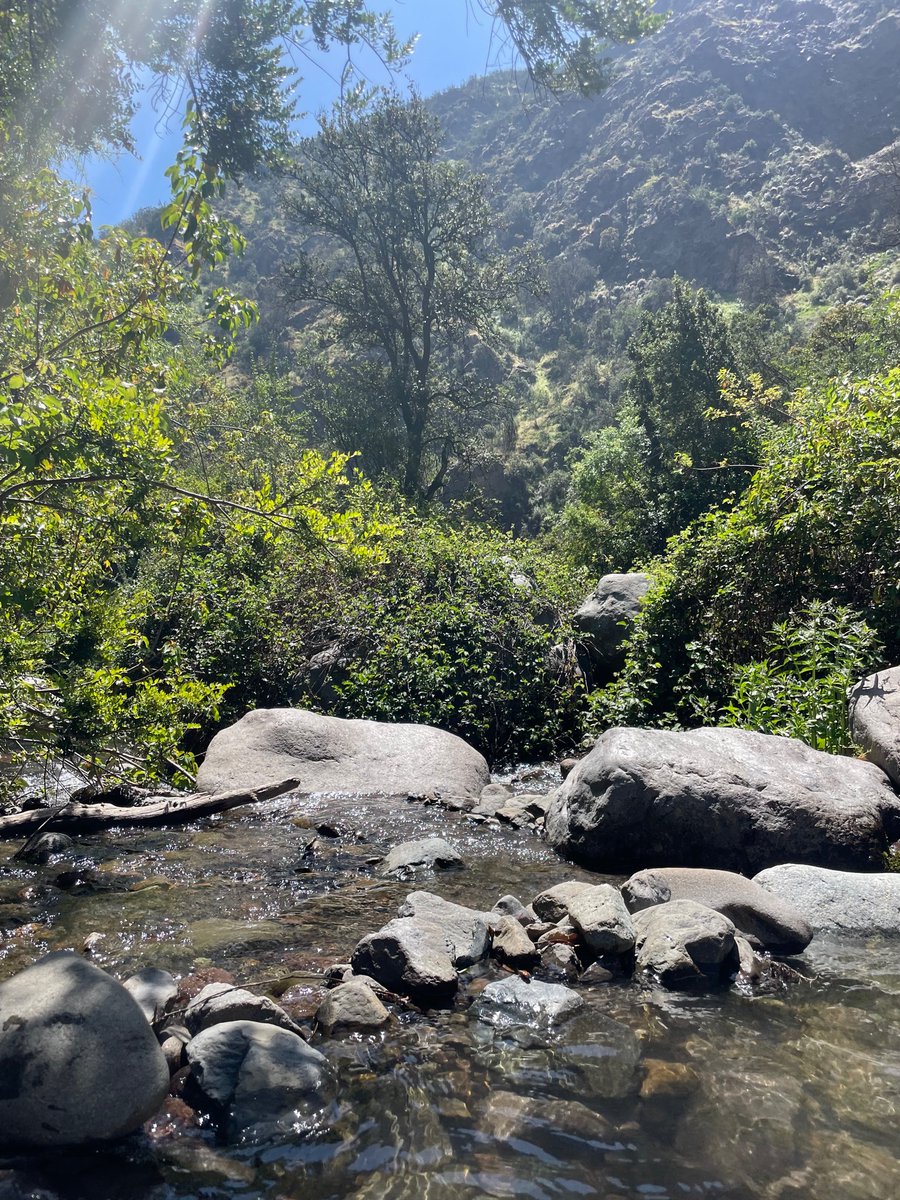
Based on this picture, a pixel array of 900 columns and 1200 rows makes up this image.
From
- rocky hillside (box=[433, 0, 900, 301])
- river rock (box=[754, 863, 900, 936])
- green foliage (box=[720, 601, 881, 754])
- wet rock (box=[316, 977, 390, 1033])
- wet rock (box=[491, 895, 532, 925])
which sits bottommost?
river rock (box=[754, 863, 900, 936])

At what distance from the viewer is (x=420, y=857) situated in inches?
261

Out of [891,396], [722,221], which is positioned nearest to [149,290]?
[891,396]

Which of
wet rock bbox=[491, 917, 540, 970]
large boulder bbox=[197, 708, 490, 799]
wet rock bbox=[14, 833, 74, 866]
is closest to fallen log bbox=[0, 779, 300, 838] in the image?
wet rock bbox=[14, 833, 74, 866]

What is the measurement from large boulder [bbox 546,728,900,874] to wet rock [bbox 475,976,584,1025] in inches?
92.1

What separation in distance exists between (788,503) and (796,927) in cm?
610

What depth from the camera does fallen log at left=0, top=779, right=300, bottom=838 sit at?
745cm

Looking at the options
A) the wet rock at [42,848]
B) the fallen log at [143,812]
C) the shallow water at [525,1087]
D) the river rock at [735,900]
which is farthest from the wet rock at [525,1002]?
the wet rock at [42,848]

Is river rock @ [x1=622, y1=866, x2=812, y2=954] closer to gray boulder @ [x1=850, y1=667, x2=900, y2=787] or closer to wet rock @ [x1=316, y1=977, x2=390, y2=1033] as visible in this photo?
wet rock @ [x1=316, y1=977, x2=390, y2=1033]

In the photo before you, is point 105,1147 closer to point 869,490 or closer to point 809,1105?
point 809,1105

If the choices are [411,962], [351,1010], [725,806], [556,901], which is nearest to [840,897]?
[725,806]

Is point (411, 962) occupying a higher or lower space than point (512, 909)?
higher

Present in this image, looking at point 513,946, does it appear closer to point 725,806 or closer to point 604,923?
point 604,923

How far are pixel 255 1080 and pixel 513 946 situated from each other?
182 centimetres

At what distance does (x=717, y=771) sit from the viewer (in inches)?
258
